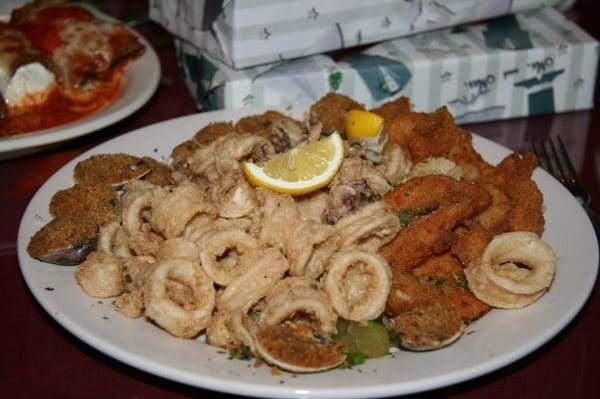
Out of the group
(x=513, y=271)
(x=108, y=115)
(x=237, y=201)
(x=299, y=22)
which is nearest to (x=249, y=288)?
(x=237, y=201)

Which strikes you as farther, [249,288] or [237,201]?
[237,201]

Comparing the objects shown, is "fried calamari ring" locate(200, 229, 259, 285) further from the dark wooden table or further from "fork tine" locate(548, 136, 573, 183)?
"fork tine" locate(548, 136, 573, 183)

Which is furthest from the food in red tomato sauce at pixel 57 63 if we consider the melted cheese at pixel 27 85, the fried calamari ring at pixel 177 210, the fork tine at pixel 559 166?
the fork tine at pixel 559 166

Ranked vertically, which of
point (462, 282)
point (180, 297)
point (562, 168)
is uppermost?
point (180, 297)

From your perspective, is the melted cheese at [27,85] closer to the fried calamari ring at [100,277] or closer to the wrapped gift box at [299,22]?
the wrapped gift box at [299,22]

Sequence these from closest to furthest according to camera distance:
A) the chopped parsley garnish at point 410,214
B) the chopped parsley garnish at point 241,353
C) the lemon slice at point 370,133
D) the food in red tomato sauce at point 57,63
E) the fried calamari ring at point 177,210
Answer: the chopped parsley garnish at point 241,353, the fried calamari ring at point 177,210, the chopped parsley garnish at point 410,214, the lemon slice at point 370,133, the food in red tomato sauce at point 57,63

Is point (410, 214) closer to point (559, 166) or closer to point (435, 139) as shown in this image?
point (435, 139)

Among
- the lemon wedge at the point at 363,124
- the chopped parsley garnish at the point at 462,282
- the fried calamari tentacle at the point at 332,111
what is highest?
the lemon wedge at the point at 363,124
